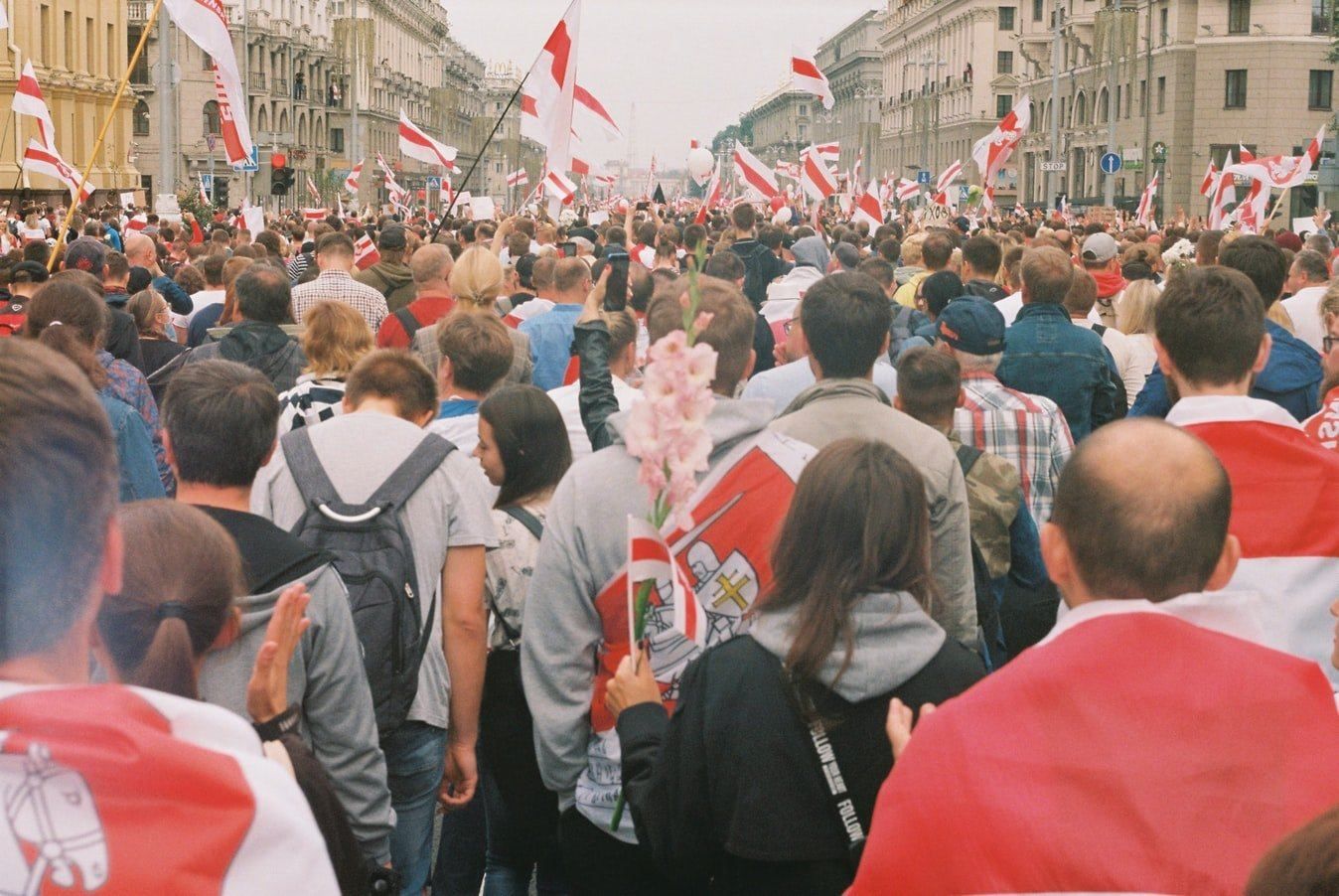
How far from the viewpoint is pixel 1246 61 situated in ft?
220

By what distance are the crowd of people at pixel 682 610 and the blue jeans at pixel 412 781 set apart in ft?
0.04

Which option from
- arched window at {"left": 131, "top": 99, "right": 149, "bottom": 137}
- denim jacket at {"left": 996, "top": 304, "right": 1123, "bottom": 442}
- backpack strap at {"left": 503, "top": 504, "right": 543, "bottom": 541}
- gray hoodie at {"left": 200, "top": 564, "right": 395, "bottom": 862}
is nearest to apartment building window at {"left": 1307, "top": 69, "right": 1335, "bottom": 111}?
arched window at {"left": 131, "top": 99, "right": 149, "bottom": 137}

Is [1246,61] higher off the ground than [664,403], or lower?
higher

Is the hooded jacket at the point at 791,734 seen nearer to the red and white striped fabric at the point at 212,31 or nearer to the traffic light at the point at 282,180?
the red and white striped fabric at the point at 212,31

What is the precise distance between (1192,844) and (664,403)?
4.40ft

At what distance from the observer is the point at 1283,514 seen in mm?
4336

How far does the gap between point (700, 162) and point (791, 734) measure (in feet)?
89.2

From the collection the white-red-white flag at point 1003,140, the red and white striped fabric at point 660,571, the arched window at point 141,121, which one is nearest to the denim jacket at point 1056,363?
the red and white striped fabric at point 660,571

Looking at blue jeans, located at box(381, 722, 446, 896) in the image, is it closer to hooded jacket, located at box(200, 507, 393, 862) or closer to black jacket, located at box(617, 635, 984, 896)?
hooded jacket, located at box(200, 507, 393, 862)

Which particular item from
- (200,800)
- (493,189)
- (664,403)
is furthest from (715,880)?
(493,189)

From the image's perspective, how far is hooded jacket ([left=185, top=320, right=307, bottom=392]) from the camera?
7820mm

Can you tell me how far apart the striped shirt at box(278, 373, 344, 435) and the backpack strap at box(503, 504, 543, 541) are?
1443 millimetres

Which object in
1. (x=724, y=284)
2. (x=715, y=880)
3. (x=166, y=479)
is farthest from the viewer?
(x=166, y=479)

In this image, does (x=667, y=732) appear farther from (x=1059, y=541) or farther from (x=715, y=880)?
(x=1059, y=541)
